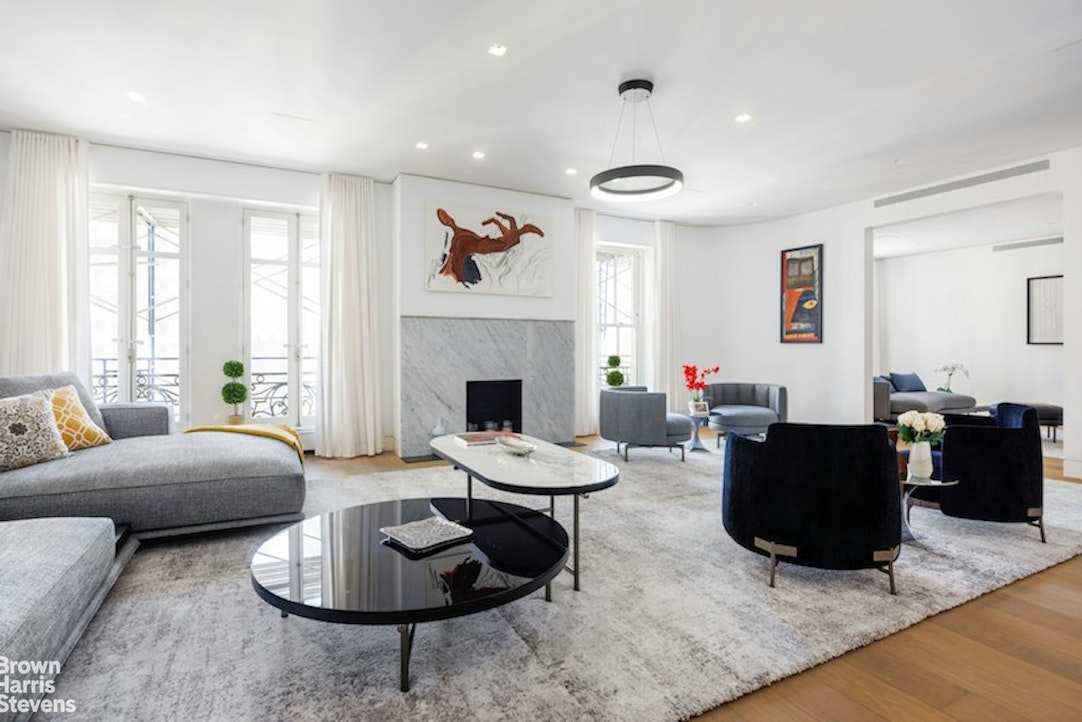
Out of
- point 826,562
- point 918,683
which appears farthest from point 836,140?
point 918,683

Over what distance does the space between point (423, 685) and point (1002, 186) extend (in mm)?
6813

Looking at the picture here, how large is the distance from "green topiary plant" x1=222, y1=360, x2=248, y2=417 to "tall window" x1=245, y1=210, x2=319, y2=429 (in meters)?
0.35

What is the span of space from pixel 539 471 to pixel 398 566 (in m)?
0.89

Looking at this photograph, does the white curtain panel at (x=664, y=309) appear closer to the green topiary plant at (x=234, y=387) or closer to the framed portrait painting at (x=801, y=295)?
the framed portrait painting at (x=801, y=295)

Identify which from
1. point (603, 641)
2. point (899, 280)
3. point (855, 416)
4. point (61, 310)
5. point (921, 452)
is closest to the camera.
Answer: point (603, 641)

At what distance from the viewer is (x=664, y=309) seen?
7859 millimetres

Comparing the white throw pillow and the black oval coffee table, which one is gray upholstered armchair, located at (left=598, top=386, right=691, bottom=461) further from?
the white throw pillow

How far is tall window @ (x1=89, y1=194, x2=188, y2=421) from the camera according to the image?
5355mm

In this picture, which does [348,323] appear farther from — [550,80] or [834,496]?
[834,496]

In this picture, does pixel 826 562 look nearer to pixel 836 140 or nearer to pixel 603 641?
pixel 603 641

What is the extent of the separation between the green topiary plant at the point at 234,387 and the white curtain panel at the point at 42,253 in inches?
46.5

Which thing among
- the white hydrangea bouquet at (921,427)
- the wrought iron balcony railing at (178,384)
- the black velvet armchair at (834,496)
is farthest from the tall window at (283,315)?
the white hydrangea bouquet at (921,427)

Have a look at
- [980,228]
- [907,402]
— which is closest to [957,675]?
[907,402]

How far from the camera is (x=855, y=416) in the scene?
6816mm
